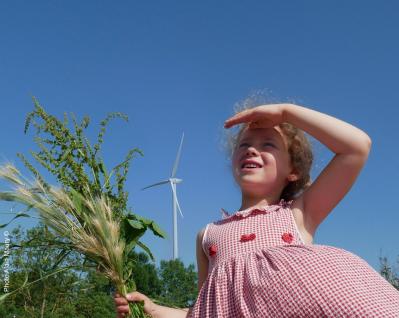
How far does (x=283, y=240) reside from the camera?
10.1 feet

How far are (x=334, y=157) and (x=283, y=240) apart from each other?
1.80 ft

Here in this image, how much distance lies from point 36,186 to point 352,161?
5.82 ft

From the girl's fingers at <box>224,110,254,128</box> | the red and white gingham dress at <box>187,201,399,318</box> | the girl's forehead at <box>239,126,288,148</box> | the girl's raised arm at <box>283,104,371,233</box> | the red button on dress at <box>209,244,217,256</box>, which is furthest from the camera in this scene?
the girl's forehead at <box>239,126,288,148</box>

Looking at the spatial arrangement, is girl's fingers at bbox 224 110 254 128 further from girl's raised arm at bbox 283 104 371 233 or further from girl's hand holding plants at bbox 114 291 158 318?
girl's hand holding plants at bbox 114 291 158 318

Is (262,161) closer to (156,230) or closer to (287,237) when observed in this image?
(287,237)

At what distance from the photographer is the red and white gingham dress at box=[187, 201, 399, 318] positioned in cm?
245

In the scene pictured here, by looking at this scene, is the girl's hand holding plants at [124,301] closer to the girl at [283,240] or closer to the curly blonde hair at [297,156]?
the girl at [283,240]

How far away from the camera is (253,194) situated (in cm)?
345

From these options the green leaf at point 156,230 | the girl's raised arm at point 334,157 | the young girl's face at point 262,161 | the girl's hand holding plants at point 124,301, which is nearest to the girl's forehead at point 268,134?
the young girl's face at point 262,161

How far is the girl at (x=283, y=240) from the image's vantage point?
2504 millimetres

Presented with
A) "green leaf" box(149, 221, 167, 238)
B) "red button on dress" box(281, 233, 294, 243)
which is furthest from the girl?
"green leaf" box(149, 221, 167, 238)

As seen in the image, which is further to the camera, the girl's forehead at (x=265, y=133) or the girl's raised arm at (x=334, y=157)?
the girl's forehead at (x=265, y=133)

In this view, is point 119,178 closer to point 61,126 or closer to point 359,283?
point 61,126

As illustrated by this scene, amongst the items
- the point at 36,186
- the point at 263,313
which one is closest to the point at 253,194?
the point at 263,313
